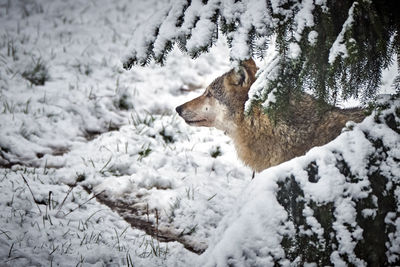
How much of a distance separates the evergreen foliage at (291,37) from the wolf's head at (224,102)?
158cm

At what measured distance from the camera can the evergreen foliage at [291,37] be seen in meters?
2.06

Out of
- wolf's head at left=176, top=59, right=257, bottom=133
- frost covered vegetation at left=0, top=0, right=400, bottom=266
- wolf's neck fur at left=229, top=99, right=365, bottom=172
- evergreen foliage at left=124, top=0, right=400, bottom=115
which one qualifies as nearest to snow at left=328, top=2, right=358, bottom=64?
evergreen foliage at left=124, top=0, right=400, bottom=115

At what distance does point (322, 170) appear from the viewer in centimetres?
208

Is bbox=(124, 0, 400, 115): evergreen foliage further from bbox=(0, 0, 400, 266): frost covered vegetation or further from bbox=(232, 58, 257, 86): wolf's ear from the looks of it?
bbox=(232, 58, 257, 86): wolf's ear

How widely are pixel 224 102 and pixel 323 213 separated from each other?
99.2 inches

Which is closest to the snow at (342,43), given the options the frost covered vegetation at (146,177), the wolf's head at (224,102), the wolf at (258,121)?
the frost covered vegetation at (146,177)

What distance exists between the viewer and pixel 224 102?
14.1ft

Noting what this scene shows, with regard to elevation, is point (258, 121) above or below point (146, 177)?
above

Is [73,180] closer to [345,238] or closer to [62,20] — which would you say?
[345,238]

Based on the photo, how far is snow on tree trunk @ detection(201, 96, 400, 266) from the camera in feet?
6.25

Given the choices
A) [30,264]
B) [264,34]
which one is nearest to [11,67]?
[30,264]

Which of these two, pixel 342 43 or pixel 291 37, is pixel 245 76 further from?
pixel 342 43

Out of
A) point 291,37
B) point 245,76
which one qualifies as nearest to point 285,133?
point 245,76

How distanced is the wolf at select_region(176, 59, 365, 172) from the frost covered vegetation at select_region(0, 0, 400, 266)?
539 mm
